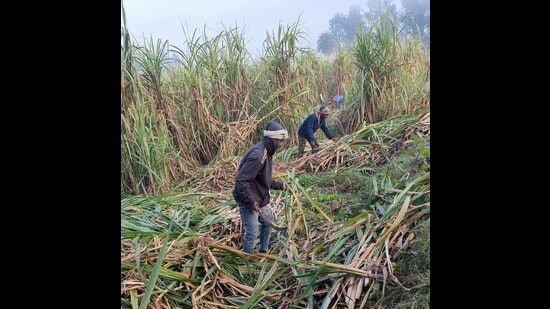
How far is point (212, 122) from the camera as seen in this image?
3182 millimetres

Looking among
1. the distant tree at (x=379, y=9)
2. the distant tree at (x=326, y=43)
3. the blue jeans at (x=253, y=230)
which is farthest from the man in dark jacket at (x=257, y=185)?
the distant tree at (x=379, y=9)

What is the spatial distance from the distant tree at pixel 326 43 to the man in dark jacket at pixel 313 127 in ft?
1.01

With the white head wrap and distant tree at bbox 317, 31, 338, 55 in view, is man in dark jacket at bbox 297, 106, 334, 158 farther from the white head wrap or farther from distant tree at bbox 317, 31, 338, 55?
distant tree at bbox 317, 31, 338, 55

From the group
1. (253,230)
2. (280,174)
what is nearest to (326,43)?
(280,174)

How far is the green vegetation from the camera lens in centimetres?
281

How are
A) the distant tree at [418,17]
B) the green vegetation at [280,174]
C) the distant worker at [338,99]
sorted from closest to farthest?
1. the green vegetation at [280,174]
2. the distant tree at [418,17]
3. the distant worker at [338,99]

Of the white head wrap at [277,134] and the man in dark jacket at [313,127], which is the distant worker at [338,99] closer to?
the man in dark jacket at [313,127]

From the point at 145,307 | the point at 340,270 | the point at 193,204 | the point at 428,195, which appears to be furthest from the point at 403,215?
the point at 145,307

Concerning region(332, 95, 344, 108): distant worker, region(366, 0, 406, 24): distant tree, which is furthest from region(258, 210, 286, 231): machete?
region(366, 0, 406, 24): distant tree

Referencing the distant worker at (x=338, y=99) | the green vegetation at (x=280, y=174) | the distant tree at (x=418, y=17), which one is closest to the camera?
the green vegetation at (x=280, y=174)

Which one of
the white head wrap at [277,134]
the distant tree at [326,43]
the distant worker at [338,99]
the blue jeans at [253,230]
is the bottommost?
the blue jeans at [253,230]

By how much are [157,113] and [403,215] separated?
55.8 inches

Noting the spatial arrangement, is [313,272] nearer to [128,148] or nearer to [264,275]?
[264,275]

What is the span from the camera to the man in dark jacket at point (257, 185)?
2949mm
